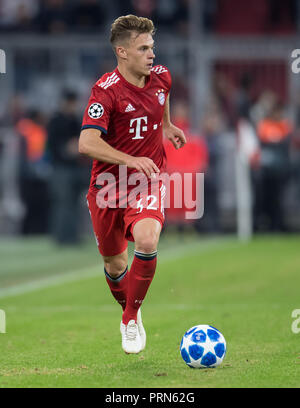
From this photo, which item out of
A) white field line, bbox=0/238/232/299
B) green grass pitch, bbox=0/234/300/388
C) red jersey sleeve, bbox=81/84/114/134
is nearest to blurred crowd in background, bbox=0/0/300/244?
white field line, bbox=0/238/232/299

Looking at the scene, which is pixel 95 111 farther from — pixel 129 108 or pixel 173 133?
pixel 173 133

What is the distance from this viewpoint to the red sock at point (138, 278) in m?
6.63

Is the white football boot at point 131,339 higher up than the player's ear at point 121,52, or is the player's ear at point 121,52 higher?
the player's ear at point 121,52

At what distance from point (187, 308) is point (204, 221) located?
8570 millimetres

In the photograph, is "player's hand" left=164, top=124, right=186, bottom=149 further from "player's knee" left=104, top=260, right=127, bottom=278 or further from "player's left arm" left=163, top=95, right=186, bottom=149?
"player's knee" left=104, top=260, right=127, bottom=278

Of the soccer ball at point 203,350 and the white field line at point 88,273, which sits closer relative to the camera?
the soccer ball at point 203,350

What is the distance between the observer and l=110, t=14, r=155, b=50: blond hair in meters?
6.91

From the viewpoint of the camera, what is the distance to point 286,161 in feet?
57.8

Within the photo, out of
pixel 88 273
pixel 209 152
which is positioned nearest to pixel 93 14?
pixel 209 152

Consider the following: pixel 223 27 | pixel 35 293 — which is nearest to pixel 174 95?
pixel 223 27

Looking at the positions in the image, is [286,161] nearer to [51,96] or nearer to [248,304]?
[51,96]

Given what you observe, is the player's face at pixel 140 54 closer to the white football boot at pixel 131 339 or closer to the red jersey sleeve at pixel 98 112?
the red jersey sleeve at pixel 98 112

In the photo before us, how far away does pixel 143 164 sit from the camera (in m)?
6.42

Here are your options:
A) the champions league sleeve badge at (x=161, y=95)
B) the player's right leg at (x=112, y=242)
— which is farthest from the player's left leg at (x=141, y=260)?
the champions league sleeve badge at (x=161, y=95)
